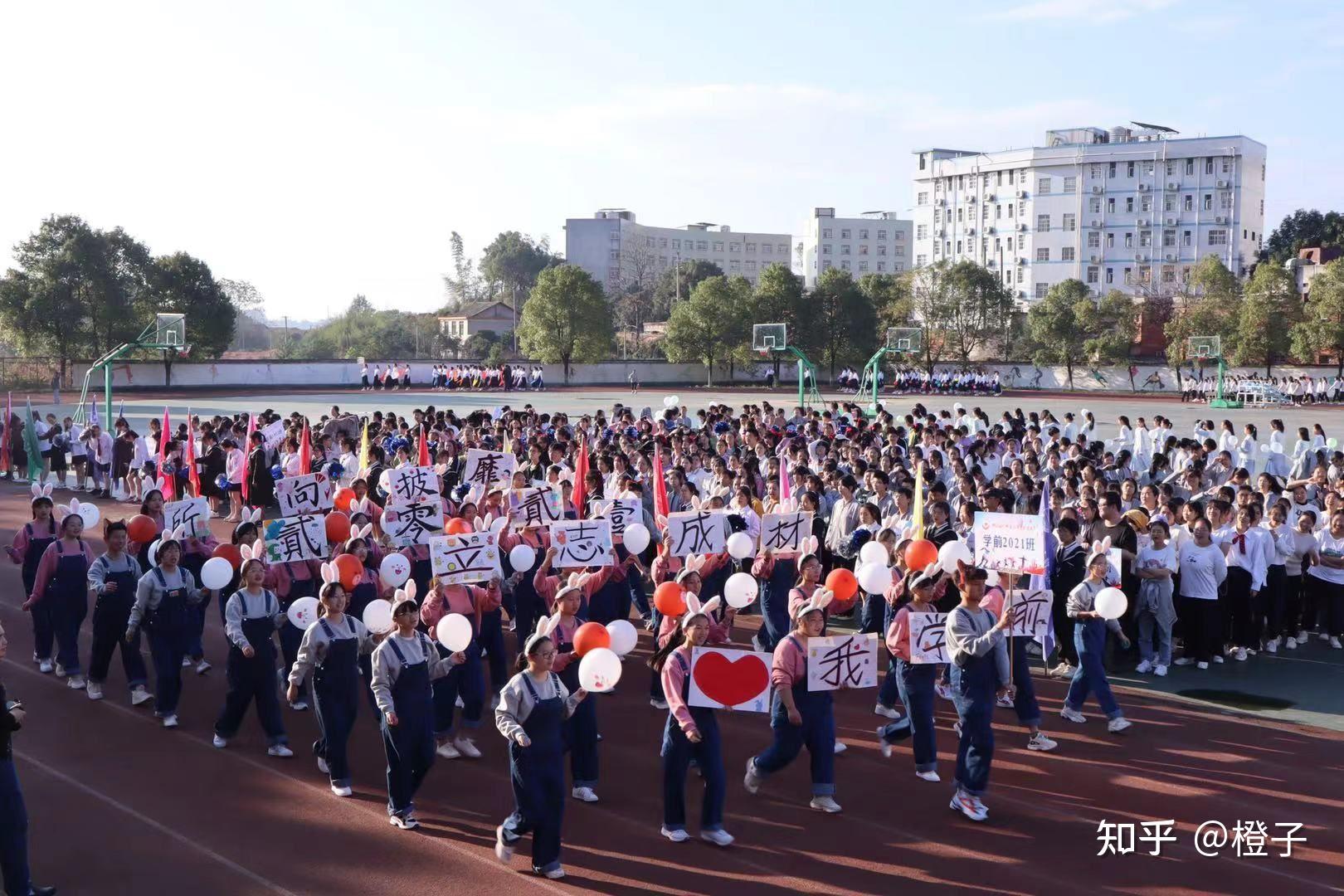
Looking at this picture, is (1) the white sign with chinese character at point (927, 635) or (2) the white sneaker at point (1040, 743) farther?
(2) the white sneaker at point (1040, 743)

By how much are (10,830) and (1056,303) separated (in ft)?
211

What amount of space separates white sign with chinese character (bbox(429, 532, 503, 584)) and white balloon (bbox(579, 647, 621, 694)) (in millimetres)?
2560

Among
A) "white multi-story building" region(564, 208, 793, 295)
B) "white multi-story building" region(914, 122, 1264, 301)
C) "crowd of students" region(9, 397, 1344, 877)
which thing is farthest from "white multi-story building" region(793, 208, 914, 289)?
"crowd of students" region(9, 397, 1344, 877)

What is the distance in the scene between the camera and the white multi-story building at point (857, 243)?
419ft

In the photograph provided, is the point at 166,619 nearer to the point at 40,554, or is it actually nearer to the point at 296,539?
the point at 296,539

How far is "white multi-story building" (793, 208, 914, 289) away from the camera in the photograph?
12762 centimetres

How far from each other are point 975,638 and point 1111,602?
1839mm

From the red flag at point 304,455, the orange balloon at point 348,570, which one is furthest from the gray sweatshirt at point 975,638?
the red flag at point 304,455

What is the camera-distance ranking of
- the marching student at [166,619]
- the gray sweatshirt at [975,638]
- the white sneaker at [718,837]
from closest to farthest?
the white sneaker at [718,837] < the gray sweatshirt at [975,638] < the marching student at [166,619]

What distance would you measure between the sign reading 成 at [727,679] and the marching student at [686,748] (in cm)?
7

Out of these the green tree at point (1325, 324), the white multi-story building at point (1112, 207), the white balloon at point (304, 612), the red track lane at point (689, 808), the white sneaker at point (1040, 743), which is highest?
the white multi-story building at point (1112, 207)

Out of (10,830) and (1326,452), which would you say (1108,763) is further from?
(1326,452)

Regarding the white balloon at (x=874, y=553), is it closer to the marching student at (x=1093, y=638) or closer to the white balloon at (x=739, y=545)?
the white balloon at (x=739, y=545)

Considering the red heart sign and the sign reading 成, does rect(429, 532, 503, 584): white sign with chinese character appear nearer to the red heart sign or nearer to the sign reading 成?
the sign reading 成
